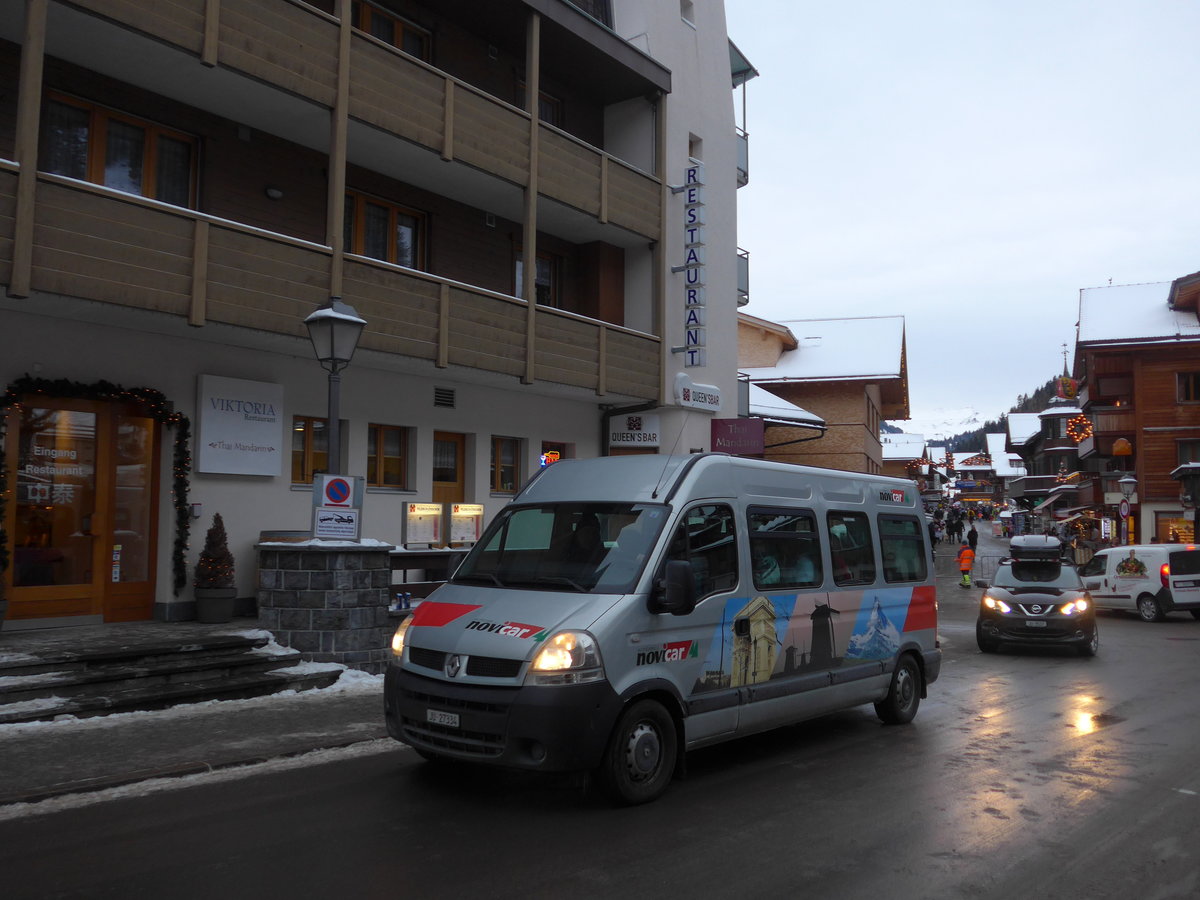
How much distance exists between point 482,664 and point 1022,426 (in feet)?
352

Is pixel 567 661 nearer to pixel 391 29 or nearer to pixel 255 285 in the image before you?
pixel 255 285

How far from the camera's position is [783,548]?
8.29 metres

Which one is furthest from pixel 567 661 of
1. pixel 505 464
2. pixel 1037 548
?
pixel 1037 548

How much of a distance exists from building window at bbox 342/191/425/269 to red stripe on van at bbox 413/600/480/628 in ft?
33.1

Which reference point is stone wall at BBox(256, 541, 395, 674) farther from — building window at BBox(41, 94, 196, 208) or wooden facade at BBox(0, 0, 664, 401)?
building window at BBox(41, 94, 196, 208)

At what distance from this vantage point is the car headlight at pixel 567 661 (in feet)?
20.6

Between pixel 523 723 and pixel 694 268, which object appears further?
pixel 694 268

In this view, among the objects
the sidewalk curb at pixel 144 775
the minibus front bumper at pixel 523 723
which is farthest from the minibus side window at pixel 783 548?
the sidewalk curb at pixel 144 775

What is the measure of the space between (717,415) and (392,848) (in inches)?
702

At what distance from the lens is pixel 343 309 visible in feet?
38.9

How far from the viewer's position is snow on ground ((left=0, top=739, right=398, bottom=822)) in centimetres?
643

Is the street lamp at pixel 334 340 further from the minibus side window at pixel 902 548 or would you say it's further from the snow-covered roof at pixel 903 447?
the snow-covered roof at pixel 903 447

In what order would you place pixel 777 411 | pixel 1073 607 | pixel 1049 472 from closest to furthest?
1. pixel 1073 607
2. pixel 777 411
3. pixel 1049 472

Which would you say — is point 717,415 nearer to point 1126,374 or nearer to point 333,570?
point 333,570
